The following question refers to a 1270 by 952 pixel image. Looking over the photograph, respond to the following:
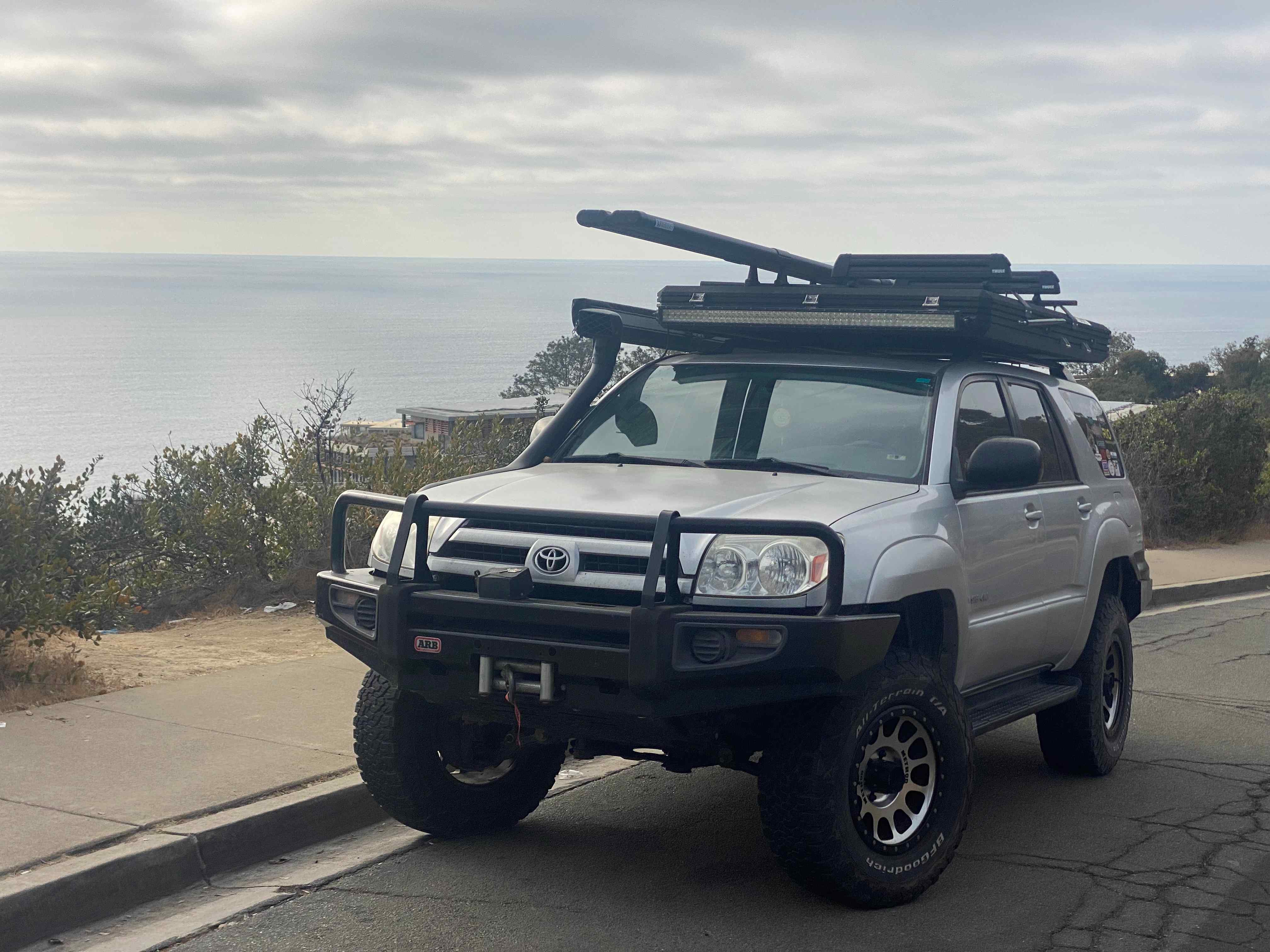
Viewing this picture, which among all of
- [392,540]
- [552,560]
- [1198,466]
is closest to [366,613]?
[392,540]

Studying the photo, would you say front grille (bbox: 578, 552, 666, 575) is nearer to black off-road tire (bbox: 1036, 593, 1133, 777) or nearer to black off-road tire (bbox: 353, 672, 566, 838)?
black off-road tire (bbox: 353, 672, 566, 838)

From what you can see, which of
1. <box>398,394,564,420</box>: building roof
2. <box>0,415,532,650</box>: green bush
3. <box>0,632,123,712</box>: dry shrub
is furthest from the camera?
<box>398,394,564,420</box>: building roof

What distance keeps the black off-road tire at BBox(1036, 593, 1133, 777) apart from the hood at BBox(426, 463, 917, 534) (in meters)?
1.97

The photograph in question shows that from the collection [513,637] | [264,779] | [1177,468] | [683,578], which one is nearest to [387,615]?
[513,637]

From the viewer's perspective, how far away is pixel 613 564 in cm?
482

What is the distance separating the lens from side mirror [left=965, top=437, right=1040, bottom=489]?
5.60m

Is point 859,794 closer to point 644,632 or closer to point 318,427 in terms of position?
point 644,632

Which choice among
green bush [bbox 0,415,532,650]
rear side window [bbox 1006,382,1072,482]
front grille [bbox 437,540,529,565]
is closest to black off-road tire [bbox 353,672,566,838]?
front grille [bbox 437,540,529,565]

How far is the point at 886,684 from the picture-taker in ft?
16.1

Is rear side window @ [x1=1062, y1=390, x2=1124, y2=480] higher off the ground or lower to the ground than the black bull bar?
higher

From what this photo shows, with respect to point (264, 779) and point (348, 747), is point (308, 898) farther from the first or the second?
point (348, 747)

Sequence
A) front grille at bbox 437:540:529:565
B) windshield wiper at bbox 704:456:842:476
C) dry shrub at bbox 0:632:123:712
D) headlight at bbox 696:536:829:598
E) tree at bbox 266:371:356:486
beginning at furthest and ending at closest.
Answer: tree at bbox 266:371:356:486 → dry shrub at bbox 0:632:123:712 → windshield wiper at bbox 704:456:842:476 → front grille at bbox 437:540:529:565 → headlight at bbox 696:536:829:598

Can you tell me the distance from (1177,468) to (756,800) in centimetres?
1398

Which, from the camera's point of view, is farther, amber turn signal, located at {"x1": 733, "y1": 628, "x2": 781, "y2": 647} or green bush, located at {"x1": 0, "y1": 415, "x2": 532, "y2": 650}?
green bush, located at {"x1": 0, "y1": 415, "x2": 532, "y2": 650}
